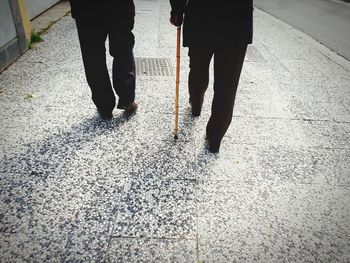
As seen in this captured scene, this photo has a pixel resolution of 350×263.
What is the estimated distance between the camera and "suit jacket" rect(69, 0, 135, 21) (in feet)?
7.20

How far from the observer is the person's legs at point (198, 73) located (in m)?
2.28

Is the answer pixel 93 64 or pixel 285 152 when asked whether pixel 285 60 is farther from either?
pixel 93 64

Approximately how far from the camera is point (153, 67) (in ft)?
13.7

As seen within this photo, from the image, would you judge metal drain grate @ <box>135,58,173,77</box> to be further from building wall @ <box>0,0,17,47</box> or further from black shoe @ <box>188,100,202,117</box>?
building wall @ <box>0,0,17,47</box>

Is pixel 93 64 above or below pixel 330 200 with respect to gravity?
above

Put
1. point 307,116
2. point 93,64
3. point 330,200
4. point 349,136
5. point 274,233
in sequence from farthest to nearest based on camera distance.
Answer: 1. point 307,116
2. point 349,136
3. point 93,64
4. point 330,200
5. point 274,233

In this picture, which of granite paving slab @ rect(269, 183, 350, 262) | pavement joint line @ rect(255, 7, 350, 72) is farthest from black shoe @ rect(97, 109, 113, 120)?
pavement joint line @ rect(255, 7, 350, 72)

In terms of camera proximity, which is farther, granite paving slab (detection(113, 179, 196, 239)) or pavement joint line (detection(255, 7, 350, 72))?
pavement joint line (detection(255, 7, 350, 72))

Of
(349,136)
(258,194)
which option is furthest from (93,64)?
(349,136)

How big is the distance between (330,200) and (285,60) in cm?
344

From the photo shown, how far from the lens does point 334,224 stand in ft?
6.01

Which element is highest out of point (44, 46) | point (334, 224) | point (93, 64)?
point (93, 64)

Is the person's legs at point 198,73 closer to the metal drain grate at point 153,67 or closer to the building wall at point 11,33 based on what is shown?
the metal drain grate at point 153,67

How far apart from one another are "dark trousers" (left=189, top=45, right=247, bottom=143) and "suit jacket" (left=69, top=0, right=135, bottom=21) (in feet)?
2.38
